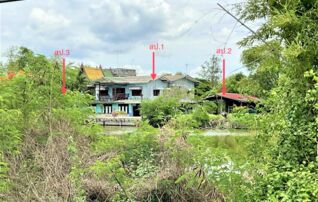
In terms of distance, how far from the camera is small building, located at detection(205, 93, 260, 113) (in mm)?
1835

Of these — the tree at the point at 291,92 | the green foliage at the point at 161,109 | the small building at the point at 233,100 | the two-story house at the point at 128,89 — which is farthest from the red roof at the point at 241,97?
the two-story house at the point at 128,89

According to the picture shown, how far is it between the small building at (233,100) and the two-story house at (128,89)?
578mm

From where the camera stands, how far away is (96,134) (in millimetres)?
2543

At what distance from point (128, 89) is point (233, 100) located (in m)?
5.09

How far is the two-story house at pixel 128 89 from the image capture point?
12.4 ft

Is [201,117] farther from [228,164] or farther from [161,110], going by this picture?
[228,164]

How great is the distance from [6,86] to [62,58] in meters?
0.45

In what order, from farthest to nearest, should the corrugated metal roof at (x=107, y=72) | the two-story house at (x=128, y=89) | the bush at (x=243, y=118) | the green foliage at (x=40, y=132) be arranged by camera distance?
1. the corrugated metal roof at (x=107, y=72)
2. the two-story house at (x=128, y=89)
3. the green foliage at (x=40, y=132)
4. the bush at (x=243, y=118)

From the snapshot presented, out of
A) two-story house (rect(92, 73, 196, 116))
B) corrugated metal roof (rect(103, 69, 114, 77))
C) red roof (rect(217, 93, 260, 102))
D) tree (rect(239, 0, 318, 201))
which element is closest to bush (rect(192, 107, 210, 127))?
red roof (rect(217, 93, 260, 102))

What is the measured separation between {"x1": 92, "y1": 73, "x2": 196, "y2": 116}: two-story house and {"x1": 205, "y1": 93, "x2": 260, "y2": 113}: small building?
0.58m

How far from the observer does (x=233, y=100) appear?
2164mm

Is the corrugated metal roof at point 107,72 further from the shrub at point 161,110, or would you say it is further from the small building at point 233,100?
the small building at point 233,100

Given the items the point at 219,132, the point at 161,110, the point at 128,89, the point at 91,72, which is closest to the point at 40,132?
the point at 161,110

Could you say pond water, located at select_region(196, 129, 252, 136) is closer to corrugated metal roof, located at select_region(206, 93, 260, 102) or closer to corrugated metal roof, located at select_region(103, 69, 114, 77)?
corrugated metal roof, located at select_region(206, 93, 260, 102)
